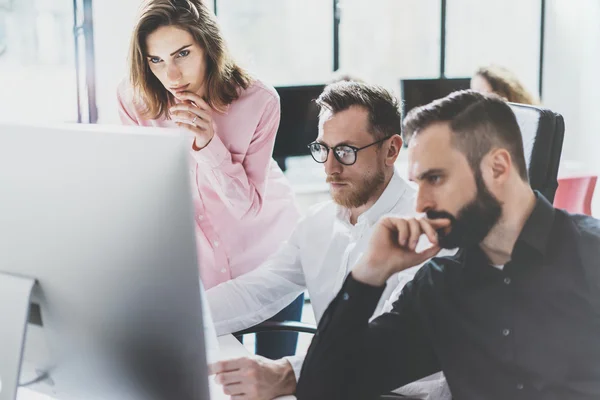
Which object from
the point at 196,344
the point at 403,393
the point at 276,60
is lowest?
the point at 403,393

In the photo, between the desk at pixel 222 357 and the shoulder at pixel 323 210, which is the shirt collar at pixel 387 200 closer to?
the shoulder at pixel 323 210

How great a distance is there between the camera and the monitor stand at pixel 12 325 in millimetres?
1010

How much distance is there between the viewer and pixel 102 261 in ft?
3.07

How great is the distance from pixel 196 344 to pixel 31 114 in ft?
10.6

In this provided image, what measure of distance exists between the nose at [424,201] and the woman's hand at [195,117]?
0.57 metres

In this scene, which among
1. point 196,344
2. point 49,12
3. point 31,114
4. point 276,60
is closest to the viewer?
point 196,344

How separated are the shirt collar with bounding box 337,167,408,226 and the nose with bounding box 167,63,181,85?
509 mm

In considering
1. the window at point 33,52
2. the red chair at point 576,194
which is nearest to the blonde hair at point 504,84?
the red chair at point 576,194

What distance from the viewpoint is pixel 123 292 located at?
94 cm

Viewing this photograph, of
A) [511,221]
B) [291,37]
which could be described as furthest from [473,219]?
[291,37]

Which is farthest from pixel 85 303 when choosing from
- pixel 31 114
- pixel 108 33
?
pixel 31 114

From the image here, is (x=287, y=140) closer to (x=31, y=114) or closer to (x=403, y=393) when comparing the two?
(x=31, y=114)

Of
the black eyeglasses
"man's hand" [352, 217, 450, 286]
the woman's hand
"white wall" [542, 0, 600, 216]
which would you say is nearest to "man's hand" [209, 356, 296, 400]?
"man's hand" [352, 217, 450, 286]

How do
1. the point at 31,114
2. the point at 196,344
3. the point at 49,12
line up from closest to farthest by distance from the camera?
the point at 196,344 < the point at 31,114 < the point at 49,12
